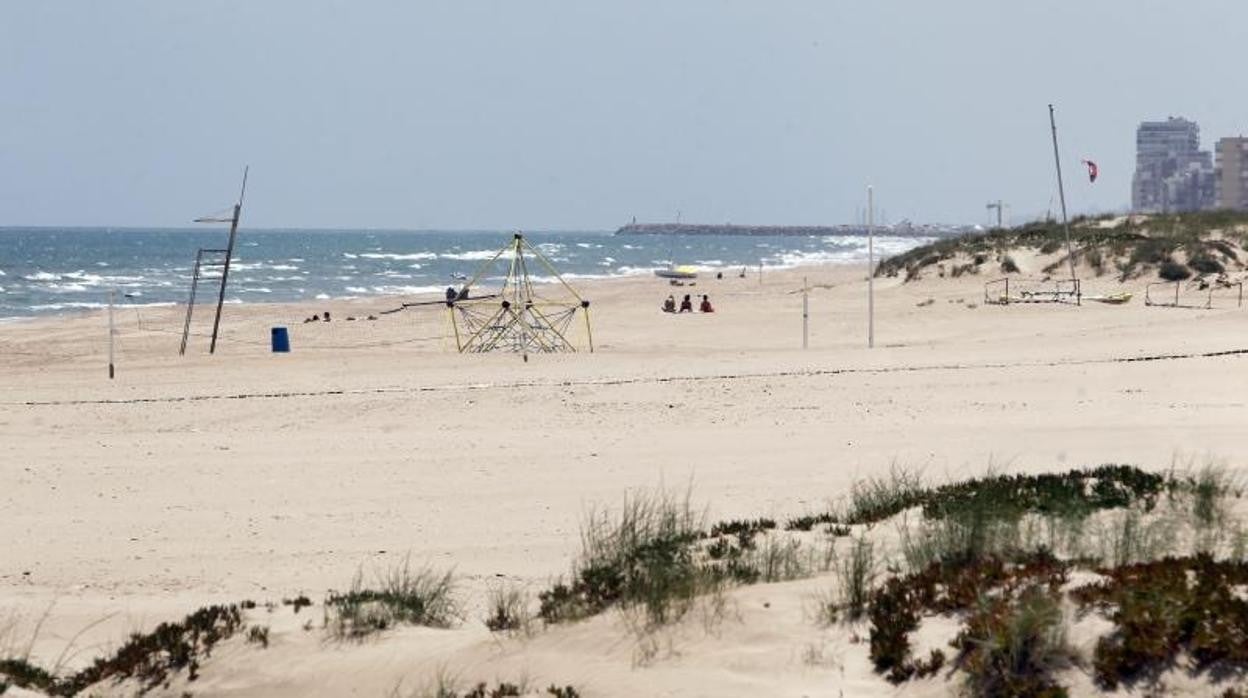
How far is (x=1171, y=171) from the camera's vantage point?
454 feet

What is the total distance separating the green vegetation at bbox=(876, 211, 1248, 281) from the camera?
34.4 metres

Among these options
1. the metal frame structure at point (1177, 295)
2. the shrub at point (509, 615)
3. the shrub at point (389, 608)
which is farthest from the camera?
the metal frame structure at point (1177, 295)

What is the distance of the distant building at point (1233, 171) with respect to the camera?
4407 inches

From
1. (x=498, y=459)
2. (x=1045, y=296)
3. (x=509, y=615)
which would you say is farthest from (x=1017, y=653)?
(x=1045, y=296)

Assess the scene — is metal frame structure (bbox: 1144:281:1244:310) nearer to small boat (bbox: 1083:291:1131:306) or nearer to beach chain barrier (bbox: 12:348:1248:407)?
small boat (bbox: 1083:291:1131:306)

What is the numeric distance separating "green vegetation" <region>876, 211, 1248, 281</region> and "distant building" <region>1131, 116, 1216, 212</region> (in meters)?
39.3

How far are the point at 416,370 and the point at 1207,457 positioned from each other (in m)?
11.8

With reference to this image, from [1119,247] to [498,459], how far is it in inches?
1107

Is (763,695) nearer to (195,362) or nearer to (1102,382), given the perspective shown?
(1102,382)

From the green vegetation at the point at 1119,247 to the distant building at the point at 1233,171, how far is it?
6845 cm

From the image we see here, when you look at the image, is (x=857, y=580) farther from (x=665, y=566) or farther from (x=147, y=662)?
(x=147, y=662)

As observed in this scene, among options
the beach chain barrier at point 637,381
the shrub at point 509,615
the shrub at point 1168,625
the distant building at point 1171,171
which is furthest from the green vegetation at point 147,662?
the distant building at point 1171,171

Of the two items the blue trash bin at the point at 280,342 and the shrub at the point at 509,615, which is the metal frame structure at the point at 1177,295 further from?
the shrub at the point at 509,615

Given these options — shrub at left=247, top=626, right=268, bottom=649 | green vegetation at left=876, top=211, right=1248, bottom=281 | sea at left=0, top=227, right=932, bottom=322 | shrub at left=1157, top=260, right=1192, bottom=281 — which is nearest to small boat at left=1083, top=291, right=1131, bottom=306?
shrub at left=1157, top=260, right=1192, bottom=281
